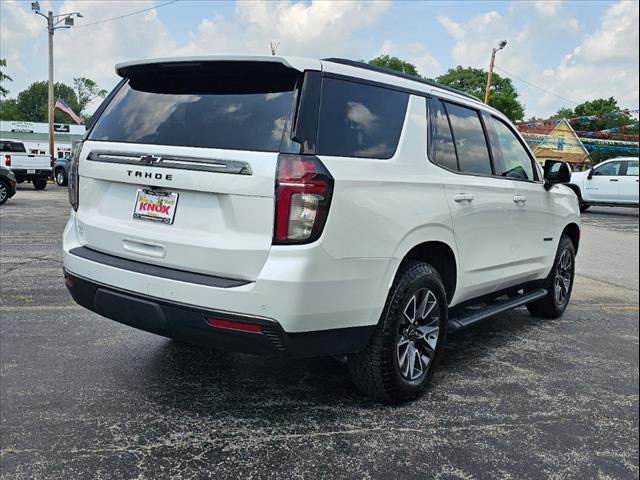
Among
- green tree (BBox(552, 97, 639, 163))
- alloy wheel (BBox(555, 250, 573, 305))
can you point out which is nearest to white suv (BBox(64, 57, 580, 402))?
alloy wheel (BBox(555, 250, 573, 305))

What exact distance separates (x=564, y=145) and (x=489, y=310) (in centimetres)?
3372

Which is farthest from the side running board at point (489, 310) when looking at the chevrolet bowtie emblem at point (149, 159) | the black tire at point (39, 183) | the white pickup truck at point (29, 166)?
the black tire at point (39, 183)

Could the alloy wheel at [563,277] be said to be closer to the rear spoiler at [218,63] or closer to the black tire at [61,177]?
the rear spoiler at [218,63]

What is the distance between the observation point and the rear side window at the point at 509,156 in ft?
14.6

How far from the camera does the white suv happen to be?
2713 millimetres

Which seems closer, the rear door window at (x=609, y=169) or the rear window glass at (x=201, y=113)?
the rear window glass at (x=201, y=113)

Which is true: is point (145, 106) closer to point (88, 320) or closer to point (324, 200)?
point (324, 200)

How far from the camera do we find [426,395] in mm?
3578

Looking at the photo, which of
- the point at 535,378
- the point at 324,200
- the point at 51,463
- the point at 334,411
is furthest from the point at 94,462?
the point at 535,378

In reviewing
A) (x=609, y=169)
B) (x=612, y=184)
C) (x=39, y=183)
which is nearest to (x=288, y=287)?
(x=612, y=184)

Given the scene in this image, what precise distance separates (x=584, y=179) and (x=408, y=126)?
19.3m

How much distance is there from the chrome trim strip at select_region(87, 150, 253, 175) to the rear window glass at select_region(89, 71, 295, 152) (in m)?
0.09

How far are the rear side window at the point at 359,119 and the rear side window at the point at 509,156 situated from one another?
1.33 meters

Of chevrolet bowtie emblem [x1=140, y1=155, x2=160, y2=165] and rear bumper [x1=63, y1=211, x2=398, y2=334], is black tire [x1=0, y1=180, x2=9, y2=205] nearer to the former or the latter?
rear bumper [x1=63, y1=211, x2=398, y2=334]
